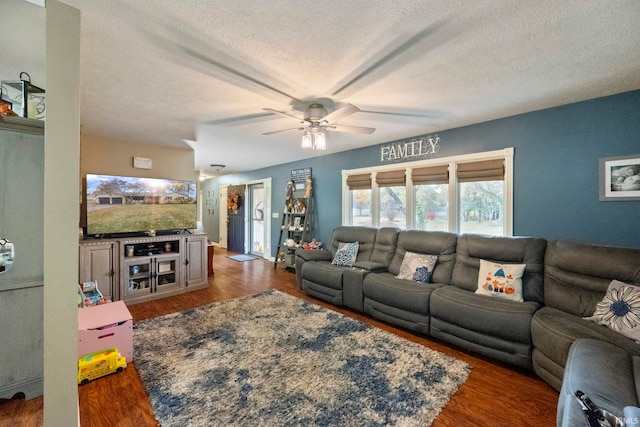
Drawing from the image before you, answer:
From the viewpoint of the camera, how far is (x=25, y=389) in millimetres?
1792

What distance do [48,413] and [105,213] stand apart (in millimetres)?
2811

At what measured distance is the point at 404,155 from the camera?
3961 millimetres

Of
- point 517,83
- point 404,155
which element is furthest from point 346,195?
point 517,83

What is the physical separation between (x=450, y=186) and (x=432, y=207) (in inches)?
15.4

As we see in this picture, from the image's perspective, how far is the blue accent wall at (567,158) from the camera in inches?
92.7

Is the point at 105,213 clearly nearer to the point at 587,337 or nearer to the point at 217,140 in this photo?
the point at 217,140

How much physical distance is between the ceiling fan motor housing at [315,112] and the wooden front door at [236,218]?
508 centimetres

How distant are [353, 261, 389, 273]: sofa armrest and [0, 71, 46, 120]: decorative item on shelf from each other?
324 cm

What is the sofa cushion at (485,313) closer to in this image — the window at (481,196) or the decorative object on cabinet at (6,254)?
the window at (481,196)

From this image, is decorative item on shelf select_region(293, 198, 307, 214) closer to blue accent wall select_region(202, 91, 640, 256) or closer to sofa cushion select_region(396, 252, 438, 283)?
sofa cushion select_region(396, 252, 438, 283)

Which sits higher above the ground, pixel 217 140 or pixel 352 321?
pixel 217 140

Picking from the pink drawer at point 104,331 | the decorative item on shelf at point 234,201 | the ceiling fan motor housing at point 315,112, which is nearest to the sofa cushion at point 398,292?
the ceiling fan motor housing at point 315,112

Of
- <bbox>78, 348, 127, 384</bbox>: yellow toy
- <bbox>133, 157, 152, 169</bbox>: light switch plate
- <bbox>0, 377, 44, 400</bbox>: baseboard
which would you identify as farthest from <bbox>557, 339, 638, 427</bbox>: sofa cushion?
<bbox>133, 157, 152, 169</bbox>: light switch plate

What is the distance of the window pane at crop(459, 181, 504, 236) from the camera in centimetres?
317
